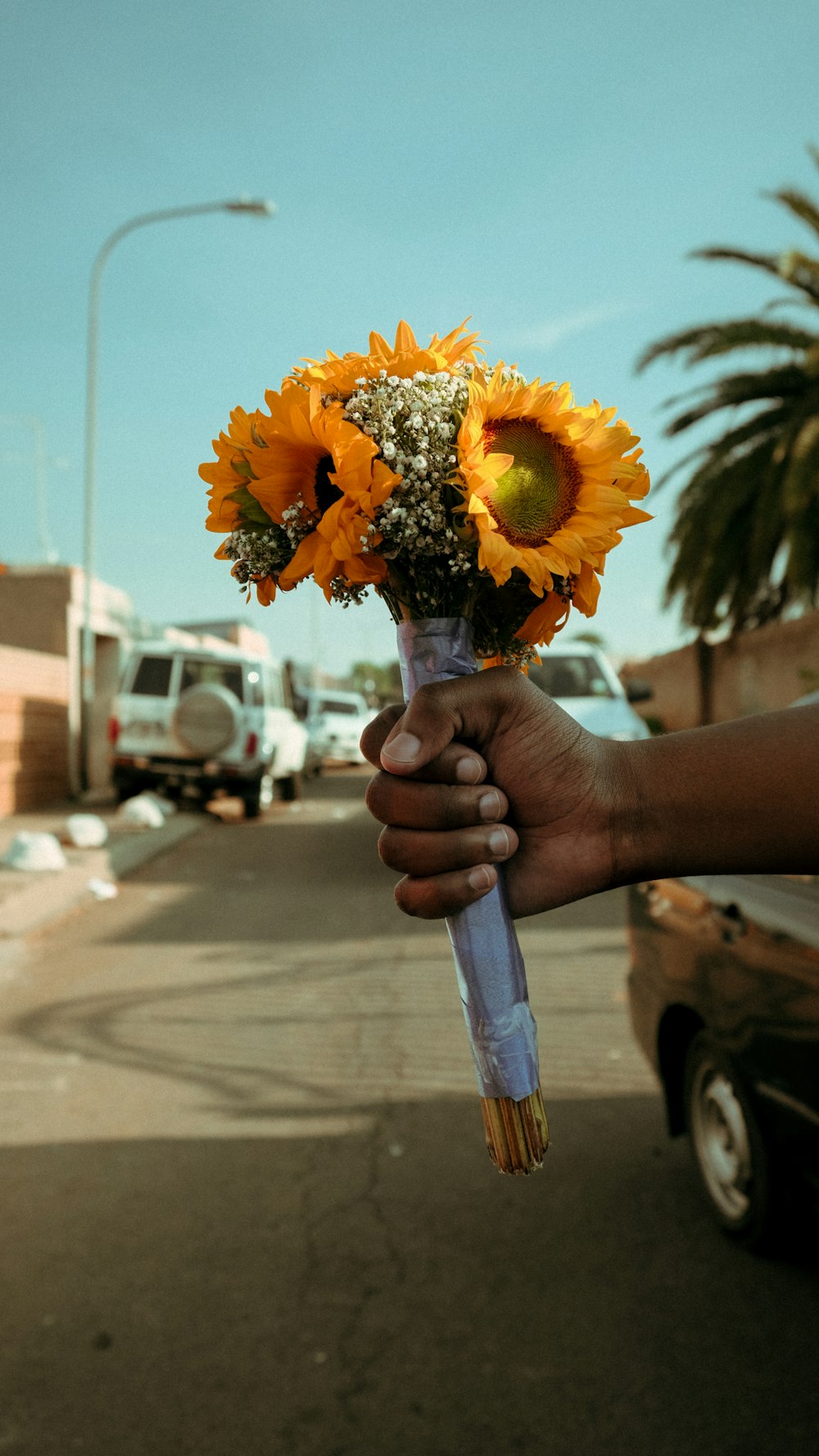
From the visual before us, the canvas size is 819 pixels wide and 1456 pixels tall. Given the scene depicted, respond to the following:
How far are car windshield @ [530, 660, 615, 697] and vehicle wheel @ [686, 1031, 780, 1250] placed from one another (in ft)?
24.8

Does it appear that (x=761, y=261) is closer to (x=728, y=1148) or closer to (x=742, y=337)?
(x=742, y=337)

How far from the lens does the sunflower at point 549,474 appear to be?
1.71m

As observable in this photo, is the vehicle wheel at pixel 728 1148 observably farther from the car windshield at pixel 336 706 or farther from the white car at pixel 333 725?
the car windshield at pixel 336 706

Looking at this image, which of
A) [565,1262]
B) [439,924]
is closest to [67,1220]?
[565,1262]

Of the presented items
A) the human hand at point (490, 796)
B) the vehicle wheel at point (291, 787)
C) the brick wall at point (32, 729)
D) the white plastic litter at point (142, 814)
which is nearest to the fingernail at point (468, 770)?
the human hand at point (490, 796)

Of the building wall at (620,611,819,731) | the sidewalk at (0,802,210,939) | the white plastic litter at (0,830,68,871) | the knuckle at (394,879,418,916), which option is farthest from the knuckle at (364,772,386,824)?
the building wall at (620,611,819,731)

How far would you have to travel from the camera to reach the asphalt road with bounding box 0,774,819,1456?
2814mm

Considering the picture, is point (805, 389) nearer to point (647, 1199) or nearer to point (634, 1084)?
point (634, 1084)

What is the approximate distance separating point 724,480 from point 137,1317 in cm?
1553

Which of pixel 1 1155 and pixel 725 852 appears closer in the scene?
pixel 725 852

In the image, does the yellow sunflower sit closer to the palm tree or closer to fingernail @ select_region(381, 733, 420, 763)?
fingernail @ select_region(381, 733, 420, 763)

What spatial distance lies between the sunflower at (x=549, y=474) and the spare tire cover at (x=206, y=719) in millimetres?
14007

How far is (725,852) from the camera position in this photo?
1919 millimetres

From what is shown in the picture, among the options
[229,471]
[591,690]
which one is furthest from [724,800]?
[591,690]
